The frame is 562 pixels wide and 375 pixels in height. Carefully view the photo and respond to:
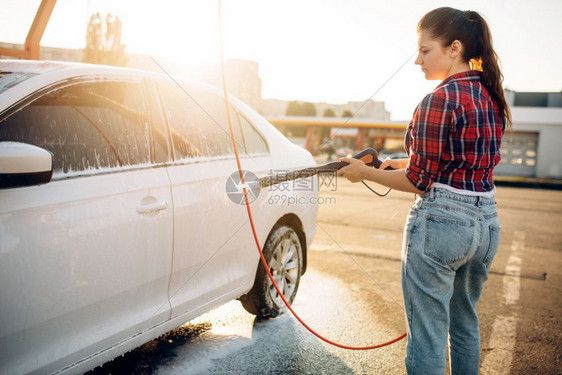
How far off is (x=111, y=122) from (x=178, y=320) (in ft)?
3.83

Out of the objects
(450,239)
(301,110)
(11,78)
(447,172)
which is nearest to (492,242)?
(450,239)

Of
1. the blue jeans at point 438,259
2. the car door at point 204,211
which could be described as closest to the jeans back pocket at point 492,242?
the blue jeans at point 438,259

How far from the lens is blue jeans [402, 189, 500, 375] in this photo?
2047 millimetres

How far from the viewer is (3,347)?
1910mm

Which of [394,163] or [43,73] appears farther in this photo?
[394,163]

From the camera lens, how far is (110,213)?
230cm

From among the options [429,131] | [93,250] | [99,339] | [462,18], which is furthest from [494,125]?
[99,339]

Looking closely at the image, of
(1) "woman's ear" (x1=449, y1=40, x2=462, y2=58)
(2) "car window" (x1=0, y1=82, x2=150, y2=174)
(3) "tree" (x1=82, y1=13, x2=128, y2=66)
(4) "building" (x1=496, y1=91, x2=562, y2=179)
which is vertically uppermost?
(3) "tree" (x1=82, y1=13, x2=128, y2=66)

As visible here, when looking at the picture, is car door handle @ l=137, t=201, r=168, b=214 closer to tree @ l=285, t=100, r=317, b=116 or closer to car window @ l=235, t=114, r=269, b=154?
car window @ l=235, t=114, r=269, b=154

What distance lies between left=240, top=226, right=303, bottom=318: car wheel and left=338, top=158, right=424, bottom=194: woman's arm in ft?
4.65

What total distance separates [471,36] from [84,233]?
185cm

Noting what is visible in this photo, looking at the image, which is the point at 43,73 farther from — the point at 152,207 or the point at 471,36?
the point at 471,36

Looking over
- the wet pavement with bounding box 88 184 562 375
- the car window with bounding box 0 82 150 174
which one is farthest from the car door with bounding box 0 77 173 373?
the wet pavement with bounding box 88 184 562 375

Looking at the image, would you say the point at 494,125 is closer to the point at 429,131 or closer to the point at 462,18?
the point at 429,131
